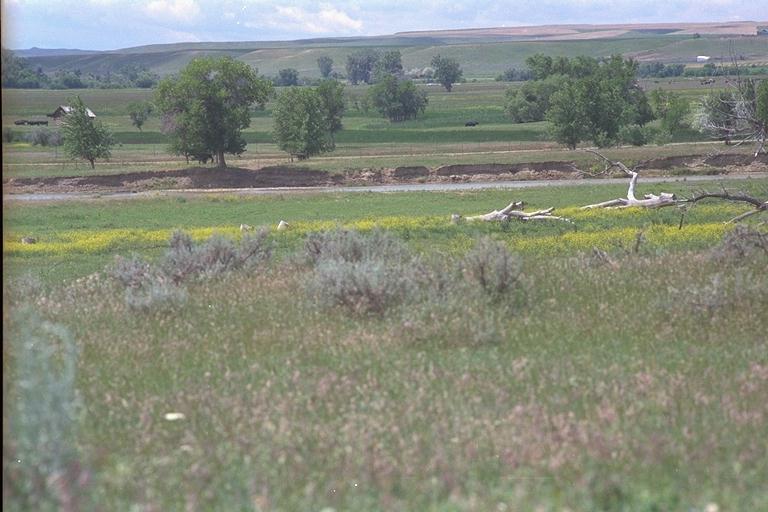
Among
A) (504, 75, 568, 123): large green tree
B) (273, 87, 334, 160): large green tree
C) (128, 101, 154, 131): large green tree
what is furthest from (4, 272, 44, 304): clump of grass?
(128, 101, 154, 131): large green tree

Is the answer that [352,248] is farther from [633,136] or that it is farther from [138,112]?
[138,112]

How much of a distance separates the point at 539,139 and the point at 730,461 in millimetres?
79288

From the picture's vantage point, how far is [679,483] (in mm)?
5129

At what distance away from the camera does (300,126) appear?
6344 centimetres

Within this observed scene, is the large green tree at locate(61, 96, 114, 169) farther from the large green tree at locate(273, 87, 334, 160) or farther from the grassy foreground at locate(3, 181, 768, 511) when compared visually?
the grassy foreground at locate(3, 181, 768, 511)

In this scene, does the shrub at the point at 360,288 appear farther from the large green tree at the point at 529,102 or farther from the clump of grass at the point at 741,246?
the large green tree at the point at 529,102

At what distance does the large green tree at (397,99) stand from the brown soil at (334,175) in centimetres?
6355

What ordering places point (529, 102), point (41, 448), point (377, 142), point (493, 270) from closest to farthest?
1. point (41, 448)
2. point (493, 270)
3. point (377, 142)
4. point (529, 102)

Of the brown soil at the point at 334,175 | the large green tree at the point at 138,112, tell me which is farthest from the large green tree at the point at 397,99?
the brown soil at the point at 334,175

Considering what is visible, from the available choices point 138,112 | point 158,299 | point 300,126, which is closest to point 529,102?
point 138,112

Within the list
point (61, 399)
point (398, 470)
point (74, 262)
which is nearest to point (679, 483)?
point (398, 470)

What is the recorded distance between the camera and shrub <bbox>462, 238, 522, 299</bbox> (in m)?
10.3

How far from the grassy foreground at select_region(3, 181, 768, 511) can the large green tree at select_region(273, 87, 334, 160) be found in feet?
168

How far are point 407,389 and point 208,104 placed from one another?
2057 inches
